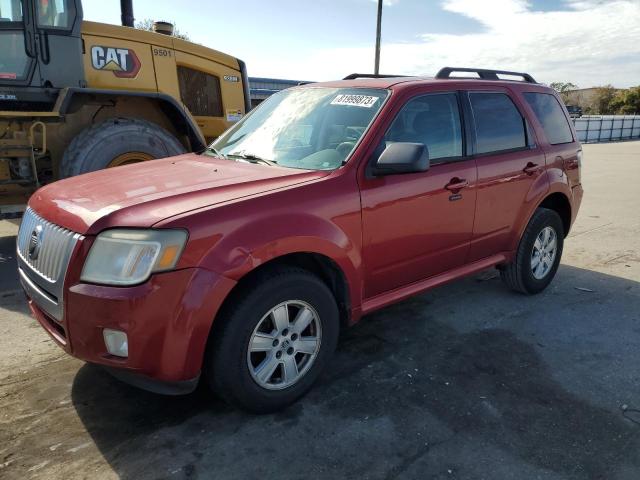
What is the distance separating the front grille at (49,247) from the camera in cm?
246

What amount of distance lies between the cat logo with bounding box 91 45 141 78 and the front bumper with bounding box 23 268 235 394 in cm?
431

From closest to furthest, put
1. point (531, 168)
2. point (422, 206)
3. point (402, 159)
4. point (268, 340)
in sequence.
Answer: point (268, 340), point (402, 159), point (422, 206), point (531, 168)

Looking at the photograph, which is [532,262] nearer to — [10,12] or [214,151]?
[214,151]

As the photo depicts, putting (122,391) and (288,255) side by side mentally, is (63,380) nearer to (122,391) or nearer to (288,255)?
(122,391)

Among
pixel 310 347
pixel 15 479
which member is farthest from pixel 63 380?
pixel 310 347

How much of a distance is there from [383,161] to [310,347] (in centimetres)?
116

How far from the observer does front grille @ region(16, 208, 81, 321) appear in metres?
2.45

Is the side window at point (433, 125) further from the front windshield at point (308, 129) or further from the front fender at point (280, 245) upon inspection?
the front fender at point (280, 245)

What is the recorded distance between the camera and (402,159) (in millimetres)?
2936

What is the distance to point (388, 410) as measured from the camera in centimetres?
282

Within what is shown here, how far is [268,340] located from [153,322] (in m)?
0.65

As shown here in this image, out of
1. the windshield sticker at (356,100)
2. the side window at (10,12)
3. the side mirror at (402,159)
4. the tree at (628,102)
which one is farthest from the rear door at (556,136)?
the tree at (628,102)

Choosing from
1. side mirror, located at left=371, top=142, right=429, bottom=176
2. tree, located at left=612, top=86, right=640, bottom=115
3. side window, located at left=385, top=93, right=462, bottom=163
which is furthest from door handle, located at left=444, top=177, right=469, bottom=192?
tree, located at left=612, top=86, right=640, bottom=115

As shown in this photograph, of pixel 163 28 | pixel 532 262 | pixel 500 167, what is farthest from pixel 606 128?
pixel 500 167
